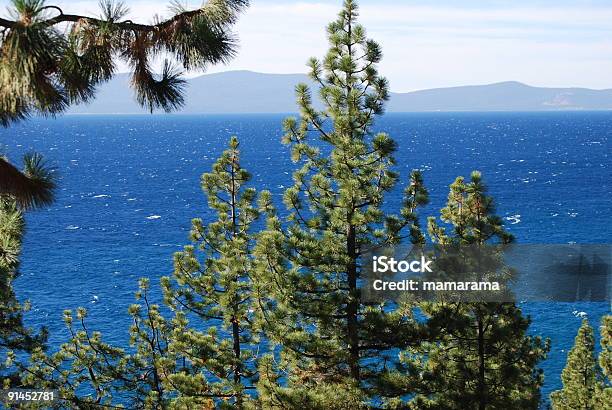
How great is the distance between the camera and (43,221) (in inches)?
3214

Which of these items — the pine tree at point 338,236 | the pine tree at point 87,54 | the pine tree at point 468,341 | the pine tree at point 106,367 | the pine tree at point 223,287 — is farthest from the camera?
the pine tree at point 223,287

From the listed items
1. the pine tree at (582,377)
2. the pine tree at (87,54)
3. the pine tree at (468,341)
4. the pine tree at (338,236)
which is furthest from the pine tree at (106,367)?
the pine tree at (582,377)

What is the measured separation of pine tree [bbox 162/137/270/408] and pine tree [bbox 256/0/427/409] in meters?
3.52

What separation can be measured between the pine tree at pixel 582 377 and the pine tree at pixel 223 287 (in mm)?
14804

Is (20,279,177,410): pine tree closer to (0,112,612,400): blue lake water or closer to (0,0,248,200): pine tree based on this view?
(0,112,612,400): blue lake water

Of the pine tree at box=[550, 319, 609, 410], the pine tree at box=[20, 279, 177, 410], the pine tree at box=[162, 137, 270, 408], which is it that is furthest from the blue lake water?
the pine tree at box=[550, 319, 609, 410]

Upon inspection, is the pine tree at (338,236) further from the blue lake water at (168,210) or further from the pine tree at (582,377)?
the pine tree at (582,377)

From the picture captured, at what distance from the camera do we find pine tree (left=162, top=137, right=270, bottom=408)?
19.8 metres

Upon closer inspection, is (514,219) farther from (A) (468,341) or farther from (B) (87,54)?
(B) (87,54)

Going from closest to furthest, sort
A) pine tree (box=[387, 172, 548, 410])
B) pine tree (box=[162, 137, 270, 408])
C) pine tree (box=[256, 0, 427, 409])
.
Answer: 1. pine tree (box=[256, 0, 427, 409])
2. pine tree (box=[387, 172, 548, 410])
3. pine tree (box=[162, 137, 270, 408])

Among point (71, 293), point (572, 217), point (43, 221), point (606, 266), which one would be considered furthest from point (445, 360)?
point (43, 221)

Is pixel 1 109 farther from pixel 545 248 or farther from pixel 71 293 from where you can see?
pixel 545 248

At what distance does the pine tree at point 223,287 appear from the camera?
1983cm

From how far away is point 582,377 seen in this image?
28656mm
